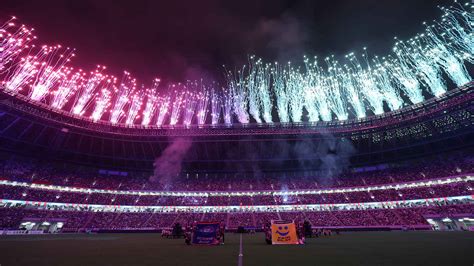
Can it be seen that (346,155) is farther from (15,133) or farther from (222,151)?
(15,133)

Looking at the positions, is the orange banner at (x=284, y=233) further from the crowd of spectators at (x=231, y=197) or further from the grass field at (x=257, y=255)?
the crowd of spectators at (x=231, y=197)

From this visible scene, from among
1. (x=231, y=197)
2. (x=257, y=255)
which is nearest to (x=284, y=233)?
(x=257, y=255)

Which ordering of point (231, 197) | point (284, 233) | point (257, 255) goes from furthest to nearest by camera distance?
point (231, 197), point (284, 233), point (257, 255)

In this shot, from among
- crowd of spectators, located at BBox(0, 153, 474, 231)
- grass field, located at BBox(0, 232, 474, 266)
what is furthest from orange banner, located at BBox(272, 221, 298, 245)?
crowd of spectators, located at BBox(0, 153, 474, 231)

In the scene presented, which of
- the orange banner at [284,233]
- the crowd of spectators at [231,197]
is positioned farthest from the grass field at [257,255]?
the crowd of spectators at [231,197]

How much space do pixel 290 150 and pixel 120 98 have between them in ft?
126

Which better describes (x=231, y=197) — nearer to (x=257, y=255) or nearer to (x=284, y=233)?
(x=284, y=233)

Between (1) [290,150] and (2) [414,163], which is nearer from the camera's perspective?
(2) [414,163]

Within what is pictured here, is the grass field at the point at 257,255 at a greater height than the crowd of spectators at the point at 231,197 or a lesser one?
lesser

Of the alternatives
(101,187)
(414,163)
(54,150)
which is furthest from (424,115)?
(54,150)

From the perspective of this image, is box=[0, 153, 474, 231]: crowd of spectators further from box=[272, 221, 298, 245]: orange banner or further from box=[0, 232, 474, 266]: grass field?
box=[0, 232, 474, 266]: grass field

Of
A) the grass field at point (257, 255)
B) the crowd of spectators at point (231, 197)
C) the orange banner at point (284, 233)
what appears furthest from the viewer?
the crowd of spectators at point (231, 197)

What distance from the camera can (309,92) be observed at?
43.5 meters

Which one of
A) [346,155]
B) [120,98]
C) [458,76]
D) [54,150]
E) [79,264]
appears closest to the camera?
[79,264]
